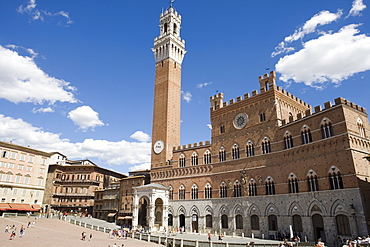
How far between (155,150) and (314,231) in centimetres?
2982

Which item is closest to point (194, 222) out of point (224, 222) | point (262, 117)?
point (224, 222)

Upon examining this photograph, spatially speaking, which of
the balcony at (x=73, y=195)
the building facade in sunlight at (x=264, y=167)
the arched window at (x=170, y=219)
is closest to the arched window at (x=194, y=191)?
the building facade in sunlight at (x=264, y=167)

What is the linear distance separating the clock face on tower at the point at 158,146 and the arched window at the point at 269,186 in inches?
832

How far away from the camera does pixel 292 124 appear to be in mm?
32156

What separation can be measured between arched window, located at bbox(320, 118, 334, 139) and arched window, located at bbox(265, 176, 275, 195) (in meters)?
8.51

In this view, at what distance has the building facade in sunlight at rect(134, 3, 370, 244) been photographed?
25938mm

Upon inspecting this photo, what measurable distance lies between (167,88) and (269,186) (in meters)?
27.5

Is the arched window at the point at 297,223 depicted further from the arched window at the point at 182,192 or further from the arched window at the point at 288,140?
the arched window at the point at 182,192

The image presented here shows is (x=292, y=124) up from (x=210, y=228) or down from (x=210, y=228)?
up

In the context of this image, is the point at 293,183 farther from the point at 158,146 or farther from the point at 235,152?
the point at 158,146

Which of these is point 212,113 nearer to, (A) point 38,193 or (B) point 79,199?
(B) point 79,199

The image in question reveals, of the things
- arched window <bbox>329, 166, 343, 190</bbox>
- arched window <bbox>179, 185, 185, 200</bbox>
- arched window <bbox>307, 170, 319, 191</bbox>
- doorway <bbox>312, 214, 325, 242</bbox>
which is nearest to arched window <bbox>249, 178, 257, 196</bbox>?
arched window <bbox>307, 170, 319, 191</bbox>

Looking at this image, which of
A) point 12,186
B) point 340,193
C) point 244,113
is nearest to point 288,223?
point 340,193

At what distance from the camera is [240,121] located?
39.3 metres
